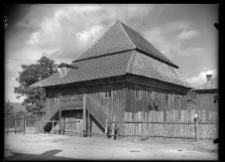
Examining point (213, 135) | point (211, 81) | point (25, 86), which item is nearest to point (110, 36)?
point (213, 135)

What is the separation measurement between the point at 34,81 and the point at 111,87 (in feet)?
85.7

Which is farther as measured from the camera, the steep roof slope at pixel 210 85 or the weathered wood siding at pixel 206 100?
the weathered wood siding at pixel 206 100

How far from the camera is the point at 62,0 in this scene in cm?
485

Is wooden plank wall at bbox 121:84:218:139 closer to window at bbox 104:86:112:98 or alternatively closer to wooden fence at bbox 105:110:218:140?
wooden fence at bbox 105:110:218:140

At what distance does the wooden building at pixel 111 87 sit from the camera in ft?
62.8

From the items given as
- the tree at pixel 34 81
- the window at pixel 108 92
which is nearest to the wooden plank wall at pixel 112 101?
the window at pixel 108 92

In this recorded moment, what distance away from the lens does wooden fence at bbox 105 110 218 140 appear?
14531 mm

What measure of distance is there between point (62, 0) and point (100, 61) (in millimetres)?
18026

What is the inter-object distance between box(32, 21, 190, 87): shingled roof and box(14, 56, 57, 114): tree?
56.0 ft

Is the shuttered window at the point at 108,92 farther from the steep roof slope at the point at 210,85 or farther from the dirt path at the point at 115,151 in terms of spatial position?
the steep roof slope at the point at 210,85

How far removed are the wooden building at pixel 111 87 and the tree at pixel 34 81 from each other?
17.2 m

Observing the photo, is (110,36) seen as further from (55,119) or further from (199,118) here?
(199,118)

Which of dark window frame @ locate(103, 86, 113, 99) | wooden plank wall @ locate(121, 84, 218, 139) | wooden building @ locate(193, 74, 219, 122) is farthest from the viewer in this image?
wooden building @ locate(193, 74, 219, 122)

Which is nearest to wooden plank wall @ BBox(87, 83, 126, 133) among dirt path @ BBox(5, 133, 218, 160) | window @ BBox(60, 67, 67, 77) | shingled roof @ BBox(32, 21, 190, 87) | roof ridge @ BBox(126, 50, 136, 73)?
shingled roof @ BBox(32, 21, 190, 87)
